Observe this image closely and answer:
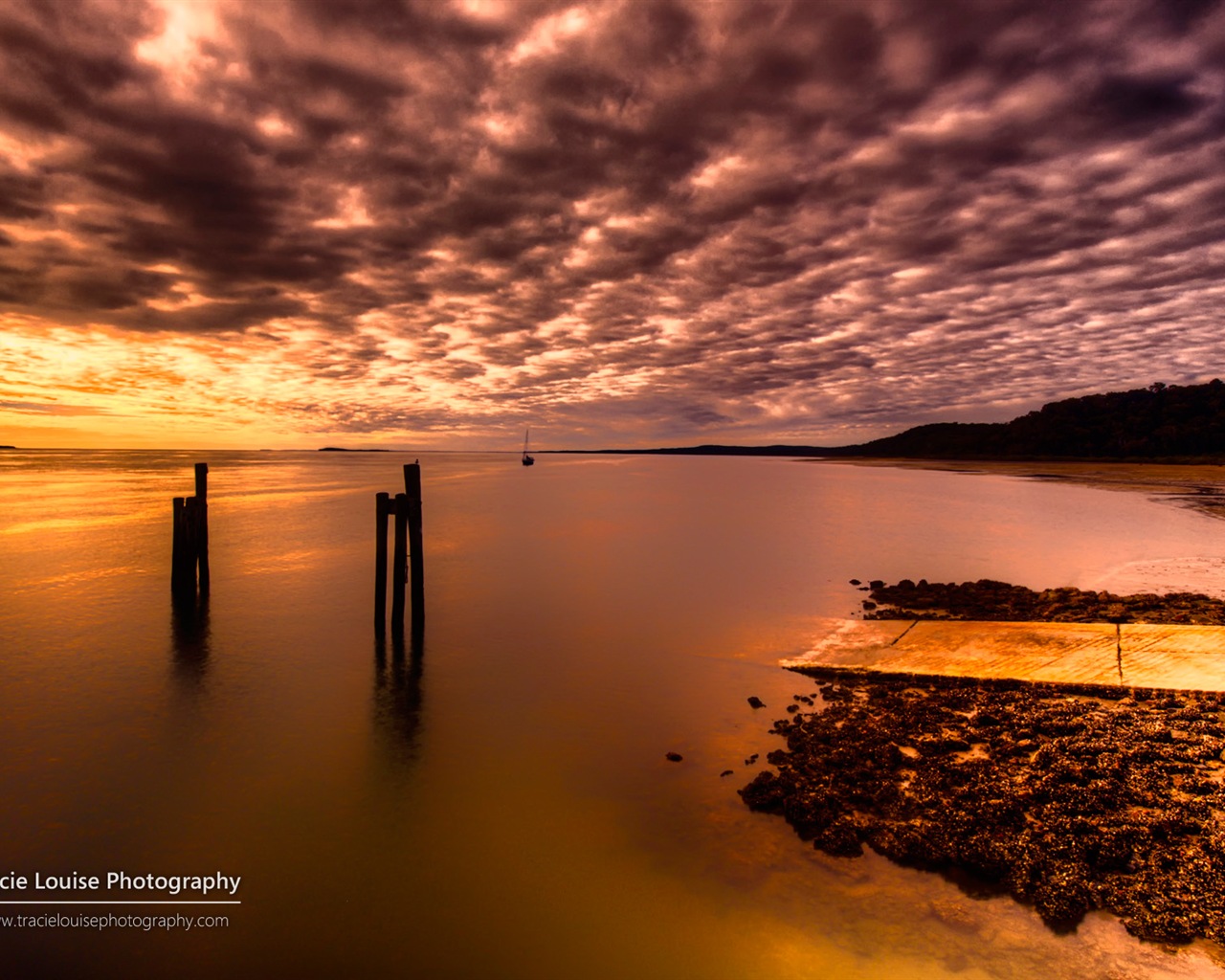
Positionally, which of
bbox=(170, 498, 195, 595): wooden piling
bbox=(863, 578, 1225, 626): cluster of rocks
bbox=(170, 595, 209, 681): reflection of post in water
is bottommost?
bbox=(170, 595, 209, 681): reflection of post in water

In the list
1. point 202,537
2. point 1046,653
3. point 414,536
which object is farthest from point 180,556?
point 1046,653

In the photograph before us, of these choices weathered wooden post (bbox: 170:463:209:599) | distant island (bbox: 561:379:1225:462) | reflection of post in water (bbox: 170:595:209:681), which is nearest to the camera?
reflection of post in water (bbox: 170:595:209:681)

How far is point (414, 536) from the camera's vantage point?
15.4 meters

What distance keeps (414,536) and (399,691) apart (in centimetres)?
408

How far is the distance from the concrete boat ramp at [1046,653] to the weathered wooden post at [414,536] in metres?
9.01

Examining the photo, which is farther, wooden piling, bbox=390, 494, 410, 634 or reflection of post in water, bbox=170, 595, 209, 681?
wooden piling, bbox=390, 494, 410, 634

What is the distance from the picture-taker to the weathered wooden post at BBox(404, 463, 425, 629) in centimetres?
1515

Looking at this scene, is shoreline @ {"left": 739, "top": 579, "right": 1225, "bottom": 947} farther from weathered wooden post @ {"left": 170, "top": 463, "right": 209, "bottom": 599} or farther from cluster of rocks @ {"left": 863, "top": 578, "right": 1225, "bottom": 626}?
weathered wooden post @ {"left": 170, "top": 463, "right": 209, "bottom": 599}

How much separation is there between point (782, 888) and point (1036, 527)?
36.0 metres

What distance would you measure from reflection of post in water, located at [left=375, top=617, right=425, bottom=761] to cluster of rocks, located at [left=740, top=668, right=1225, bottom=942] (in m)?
5.68

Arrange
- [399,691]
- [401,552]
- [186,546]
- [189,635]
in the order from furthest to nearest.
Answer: [186,546], [189,635], [401,552], [399,691]

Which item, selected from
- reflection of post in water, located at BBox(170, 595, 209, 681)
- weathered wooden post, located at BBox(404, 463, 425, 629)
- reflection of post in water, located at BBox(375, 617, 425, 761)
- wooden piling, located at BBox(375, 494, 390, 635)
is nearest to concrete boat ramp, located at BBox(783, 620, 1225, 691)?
reflection of post in water, located at BBox(375, 617, 425, 761)

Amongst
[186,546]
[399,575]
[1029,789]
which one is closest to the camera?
[1029,789]

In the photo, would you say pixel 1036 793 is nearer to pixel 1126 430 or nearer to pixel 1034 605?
pixel 1034 605
